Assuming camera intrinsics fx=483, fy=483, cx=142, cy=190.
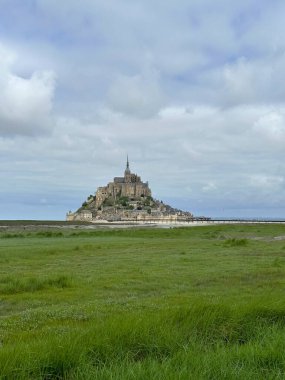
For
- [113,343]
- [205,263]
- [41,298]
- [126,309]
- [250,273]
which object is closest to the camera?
[113,343]

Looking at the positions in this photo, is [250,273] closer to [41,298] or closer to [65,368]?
[41,298]

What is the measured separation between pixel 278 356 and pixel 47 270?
52.7 ft

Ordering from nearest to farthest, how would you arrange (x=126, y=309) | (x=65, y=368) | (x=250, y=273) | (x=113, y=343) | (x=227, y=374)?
1. (x=227, y=374)
2. (x=65, y=368)
3. (x=113, y=343)
4. (x=126, y=309)
5. (x=250, y=273)

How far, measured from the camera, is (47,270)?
853 inches

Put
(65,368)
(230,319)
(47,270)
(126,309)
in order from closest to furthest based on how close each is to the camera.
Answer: (65,368) < (230,319) < (126,309) < (47,270)

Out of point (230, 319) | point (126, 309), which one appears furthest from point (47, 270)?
point (230, 319)

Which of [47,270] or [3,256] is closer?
[47,270]

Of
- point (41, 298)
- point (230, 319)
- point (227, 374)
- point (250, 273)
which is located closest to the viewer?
point (227, 374)

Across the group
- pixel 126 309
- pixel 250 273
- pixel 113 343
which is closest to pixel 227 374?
pixel 113 343

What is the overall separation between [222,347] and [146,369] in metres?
1.86

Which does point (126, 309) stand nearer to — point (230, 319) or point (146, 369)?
point (230, 319)

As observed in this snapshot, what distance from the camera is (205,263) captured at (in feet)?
77.0

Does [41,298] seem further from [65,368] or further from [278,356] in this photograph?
[278,356]

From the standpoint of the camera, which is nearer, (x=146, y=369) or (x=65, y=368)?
(x=146, y=369)
